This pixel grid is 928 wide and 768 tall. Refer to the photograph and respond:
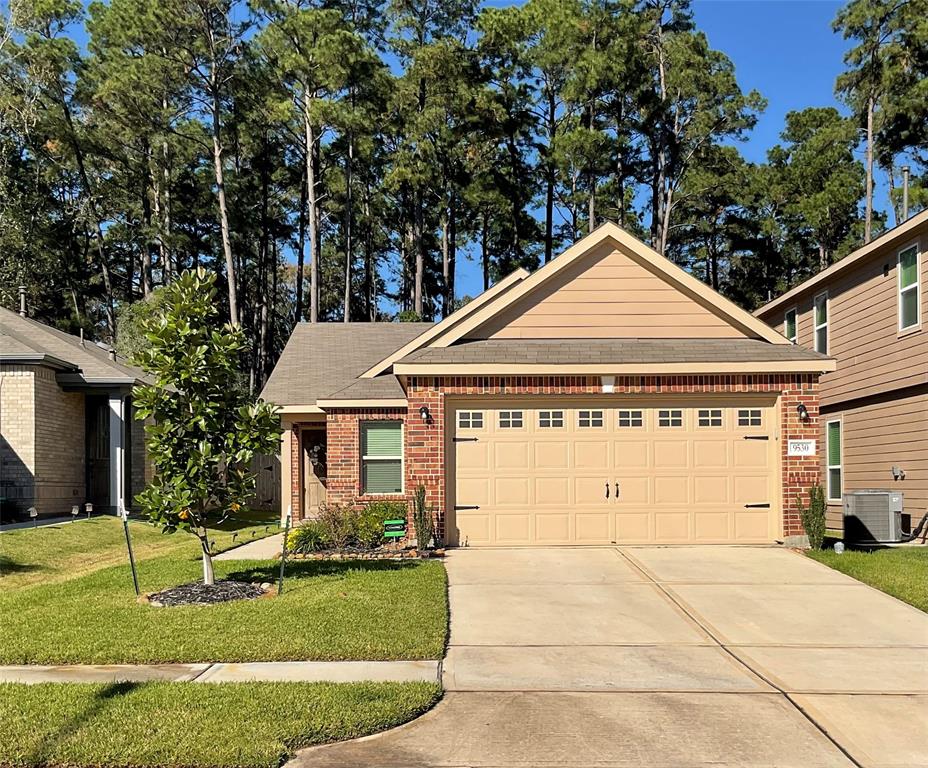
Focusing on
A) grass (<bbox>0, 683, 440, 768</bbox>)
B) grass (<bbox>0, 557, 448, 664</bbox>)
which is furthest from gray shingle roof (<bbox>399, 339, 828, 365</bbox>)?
grass (<bbox>0, 683, 440, 768</bbox>)

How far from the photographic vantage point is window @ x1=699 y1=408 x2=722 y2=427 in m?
13.1

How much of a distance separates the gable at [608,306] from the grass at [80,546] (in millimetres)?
6707

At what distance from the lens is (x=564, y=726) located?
18.6 feet

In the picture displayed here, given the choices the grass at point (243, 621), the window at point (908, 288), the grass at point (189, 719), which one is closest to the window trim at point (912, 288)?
the window at point (908, 288)

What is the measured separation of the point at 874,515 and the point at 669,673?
850 cm

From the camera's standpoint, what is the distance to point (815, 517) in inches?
495

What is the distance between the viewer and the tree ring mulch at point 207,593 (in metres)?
9.52

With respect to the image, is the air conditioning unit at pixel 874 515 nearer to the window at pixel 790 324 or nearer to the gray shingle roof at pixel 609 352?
the gray shingle roof at pixel 609 352

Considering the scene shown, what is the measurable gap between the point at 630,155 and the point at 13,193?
2649cm

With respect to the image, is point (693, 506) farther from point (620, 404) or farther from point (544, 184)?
point (544, 184)

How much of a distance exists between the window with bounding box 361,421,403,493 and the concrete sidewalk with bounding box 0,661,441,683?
8.66 metres

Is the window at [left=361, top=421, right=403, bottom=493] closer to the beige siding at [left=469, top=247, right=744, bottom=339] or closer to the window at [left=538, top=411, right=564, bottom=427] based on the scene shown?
the beige siding at [left=469, top=247, right=744, bottom=339]

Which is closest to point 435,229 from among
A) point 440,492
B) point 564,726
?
point 440,492

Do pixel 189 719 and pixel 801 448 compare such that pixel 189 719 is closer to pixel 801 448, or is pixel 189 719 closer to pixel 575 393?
pixel 575 393
